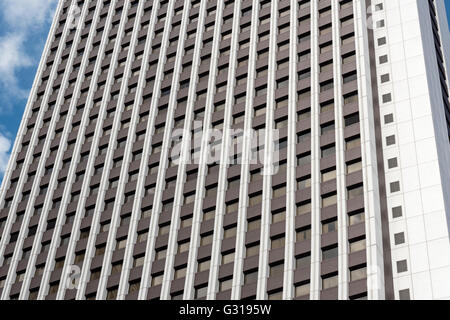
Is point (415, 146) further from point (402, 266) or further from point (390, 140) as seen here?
point (402, 266)

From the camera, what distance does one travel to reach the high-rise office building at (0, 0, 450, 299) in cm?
6569

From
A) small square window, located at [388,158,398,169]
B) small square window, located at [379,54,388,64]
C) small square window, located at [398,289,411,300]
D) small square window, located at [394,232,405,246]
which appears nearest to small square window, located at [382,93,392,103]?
small square window, located at [379,54,388,64]

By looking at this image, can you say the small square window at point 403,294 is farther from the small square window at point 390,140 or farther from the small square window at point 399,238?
the small square window at point 390,140

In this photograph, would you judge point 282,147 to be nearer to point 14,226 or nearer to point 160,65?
point 160,65

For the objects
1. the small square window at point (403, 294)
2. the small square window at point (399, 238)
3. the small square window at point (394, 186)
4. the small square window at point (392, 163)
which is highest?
the small square window at point (392, 163)

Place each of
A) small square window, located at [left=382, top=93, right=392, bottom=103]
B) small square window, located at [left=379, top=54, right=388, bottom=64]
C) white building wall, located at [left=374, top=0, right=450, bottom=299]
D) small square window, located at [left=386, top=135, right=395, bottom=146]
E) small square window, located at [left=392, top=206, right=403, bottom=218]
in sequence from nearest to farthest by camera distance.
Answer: white building wall, located at [left=374, top=0, right=450, bottom=299], small square window, located at [left=392, top=206, right=403, bottom=218], small square window, located at [left=386, top=135, right=395, bottom=146], small square window, located at [left=382, top=93, right=392, bottom=103], small square window, located at [left=379, top=54, right=388, bottom=64]

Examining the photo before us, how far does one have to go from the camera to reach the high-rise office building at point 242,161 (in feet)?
216

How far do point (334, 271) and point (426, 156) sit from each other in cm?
1370

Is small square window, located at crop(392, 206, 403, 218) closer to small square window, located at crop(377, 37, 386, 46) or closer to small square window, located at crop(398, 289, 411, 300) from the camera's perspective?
small square window, located at crop(398, 289, 411, 300)

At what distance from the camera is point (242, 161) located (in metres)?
76.2

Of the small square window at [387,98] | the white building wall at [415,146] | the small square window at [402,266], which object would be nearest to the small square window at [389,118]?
the white building wall at [415,146]

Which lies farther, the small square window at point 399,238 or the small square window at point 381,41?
the small square window at point 381,41

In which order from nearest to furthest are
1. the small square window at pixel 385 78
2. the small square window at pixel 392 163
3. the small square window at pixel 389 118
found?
the small square window at pixel 392 163, the small square window at pixel 389 118, the small square window at pixel 385 78
